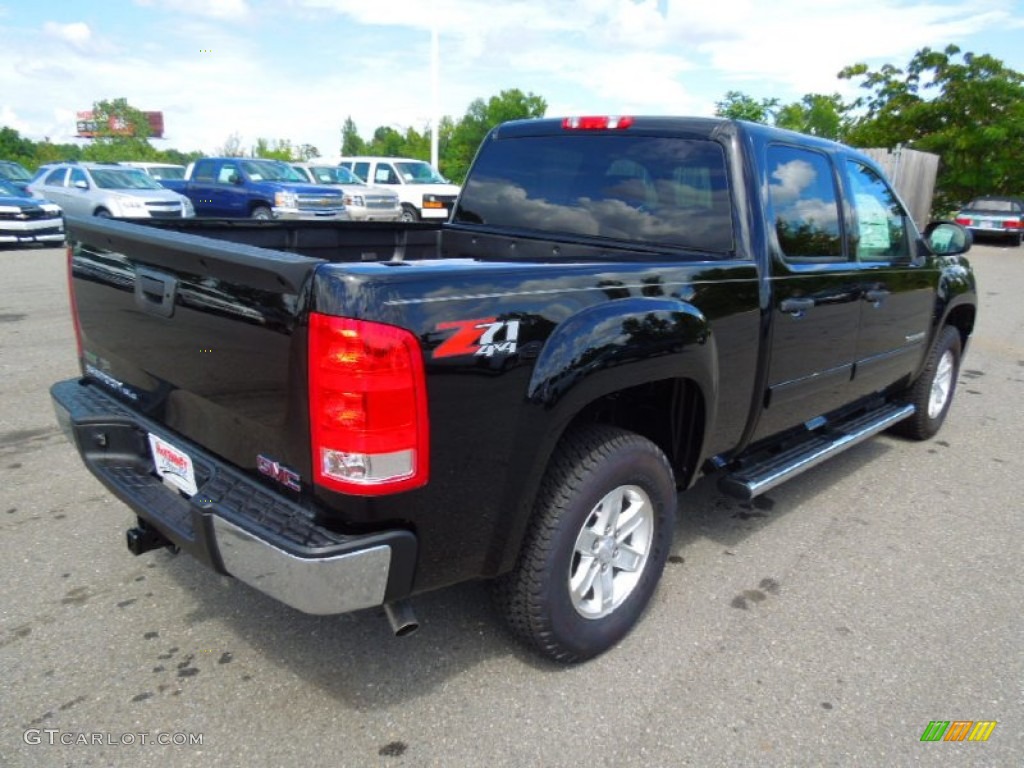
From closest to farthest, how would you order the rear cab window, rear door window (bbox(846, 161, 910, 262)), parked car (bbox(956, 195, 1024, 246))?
the rear cab window, rear door window (bbox(846, 161, 910, 262)), parked car (bbox(956, 195, 1024, 246))

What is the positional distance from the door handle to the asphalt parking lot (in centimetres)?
114

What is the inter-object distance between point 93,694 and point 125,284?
1.35 m

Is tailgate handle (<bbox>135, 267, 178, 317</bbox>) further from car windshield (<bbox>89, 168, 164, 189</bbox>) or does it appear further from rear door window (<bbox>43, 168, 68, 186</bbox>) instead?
rear door window (<bbox>43, 168, 68, 186</bbox>)

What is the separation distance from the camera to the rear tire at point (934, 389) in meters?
4.95

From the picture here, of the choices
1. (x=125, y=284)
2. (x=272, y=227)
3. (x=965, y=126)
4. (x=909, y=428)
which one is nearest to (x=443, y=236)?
(x=272, y=227)

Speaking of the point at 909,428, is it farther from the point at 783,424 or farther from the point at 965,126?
the point at 965,126

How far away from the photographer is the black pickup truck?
1.94 m

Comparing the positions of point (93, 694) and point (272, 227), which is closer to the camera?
point (93, 694)

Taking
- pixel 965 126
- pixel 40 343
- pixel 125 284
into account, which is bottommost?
pixel 40 343

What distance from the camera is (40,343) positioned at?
6848 millimetres

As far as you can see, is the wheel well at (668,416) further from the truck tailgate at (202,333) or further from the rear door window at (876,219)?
the rear door window at (876,219)

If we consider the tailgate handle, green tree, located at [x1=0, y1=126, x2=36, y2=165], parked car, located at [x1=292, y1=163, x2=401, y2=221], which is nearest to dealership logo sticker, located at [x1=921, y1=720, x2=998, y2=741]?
the tailgate handle

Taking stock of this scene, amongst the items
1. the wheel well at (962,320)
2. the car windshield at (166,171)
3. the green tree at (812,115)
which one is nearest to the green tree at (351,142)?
the green tree at (812,115)

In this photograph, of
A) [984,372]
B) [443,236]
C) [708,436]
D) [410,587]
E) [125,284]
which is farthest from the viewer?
[984,372]
